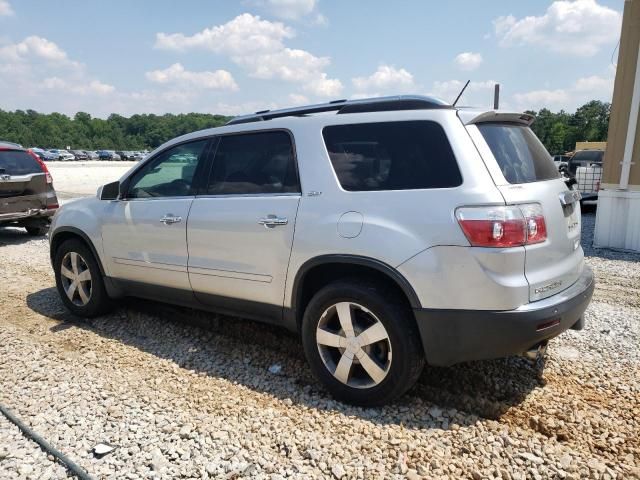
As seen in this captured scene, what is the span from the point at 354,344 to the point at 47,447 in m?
1.89

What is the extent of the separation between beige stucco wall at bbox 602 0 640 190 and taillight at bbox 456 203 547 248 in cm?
624

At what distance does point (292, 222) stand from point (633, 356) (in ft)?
9.59

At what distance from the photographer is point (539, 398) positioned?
10.3ft

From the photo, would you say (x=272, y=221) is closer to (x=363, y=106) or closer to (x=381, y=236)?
(x=381, y=236)

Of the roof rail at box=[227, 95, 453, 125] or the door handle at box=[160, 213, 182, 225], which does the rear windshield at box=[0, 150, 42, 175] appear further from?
the roof rail at box=[227, 95, 453, 125]

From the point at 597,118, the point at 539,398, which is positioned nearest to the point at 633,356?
the point at 539,398

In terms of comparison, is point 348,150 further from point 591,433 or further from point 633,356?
point 633,356

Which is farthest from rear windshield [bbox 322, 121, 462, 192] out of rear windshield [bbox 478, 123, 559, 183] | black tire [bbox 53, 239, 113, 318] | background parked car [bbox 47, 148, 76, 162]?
background parked car [bbox 47, 148, 76, 162]

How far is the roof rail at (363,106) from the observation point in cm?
298

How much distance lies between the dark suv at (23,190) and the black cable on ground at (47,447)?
256 inches

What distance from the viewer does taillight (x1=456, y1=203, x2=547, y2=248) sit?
2541 mm

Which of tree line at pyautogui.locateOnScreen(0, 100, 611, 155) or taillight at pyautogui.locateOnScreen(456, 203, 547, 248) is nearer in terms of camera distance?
taillight at pyautogui.locateOnScreen(456, 203, 547, 248)

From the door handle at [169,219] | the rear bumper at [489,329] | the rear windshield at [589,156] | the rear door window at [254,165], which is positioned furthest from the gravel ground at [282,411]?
the rear windshield at [589,156]

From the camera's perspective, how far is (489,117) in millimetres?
2943
